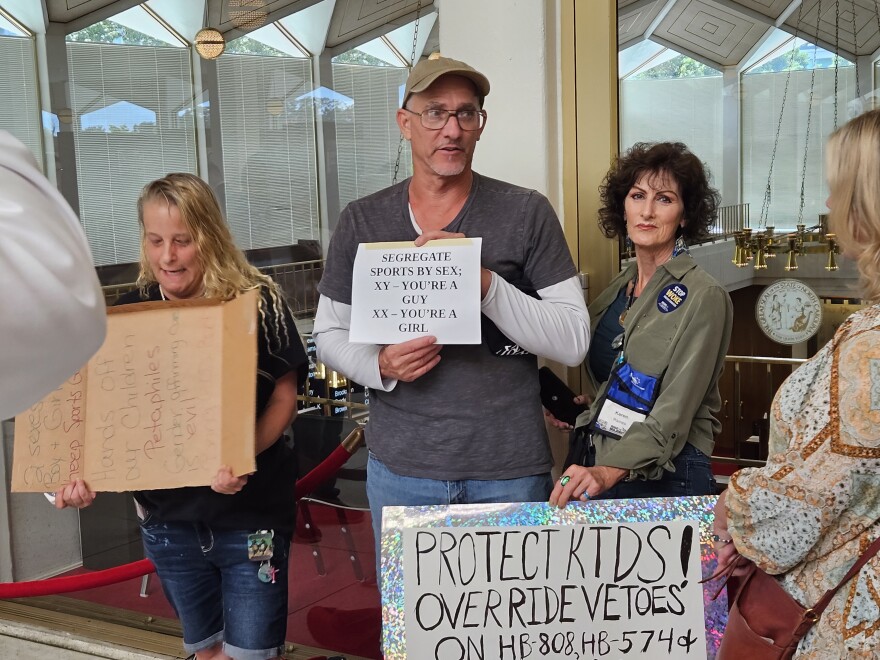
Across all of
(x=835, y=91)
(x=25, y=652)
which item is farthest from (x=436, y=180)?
(x=25, y=652)

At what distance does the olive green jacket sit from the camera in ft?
7.87

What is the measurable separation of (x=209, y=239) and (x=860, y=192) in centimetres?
171

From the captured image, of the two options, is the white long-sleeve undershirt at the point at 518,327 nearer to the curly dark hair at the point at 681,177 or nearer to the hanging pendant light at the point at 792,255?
the curly dark hair at the point at 681,177

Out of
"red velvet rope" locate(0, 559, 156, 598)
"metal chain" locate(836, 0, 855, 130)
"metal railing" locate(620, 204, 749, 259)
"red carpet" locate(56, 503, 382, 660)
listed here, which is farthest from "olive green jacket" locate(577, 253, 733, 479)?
"red velvet rope" locate(0, 559, 156, 598)

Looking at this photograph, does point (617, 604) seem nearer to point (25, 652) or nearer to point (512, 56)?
point (512, 56)

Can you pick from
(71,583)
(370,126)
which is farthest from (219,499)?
(370,126)

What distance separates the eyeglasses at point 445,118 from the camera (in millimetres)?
2443

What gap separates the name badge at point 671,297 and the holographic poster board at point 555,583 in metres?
0.56

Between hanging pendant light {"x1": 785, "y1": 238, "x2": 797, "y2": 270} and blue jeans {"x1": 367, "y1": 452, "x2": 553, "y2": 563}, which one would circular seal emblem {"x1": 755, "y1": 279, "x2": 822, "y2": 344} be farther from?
blue jeans {"x1": 367, "y1": 452, "x2": 553, "y2": 563}

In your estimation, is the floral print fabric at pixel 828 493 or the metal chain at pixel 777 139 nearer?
the floral print fabric at pixel 828 493

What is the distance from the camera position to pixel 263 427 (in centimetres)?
265

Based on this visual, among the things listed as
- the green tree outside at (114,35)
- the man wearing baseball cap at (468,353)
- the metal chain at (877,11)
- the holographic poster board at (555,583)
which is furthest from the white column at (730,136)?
the green tree outside at (114,35)

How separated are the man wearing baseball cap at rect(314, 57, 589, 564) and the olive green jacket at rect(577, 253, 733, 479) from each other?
18cm

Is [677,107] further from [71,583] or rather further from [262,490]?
[71,583]
